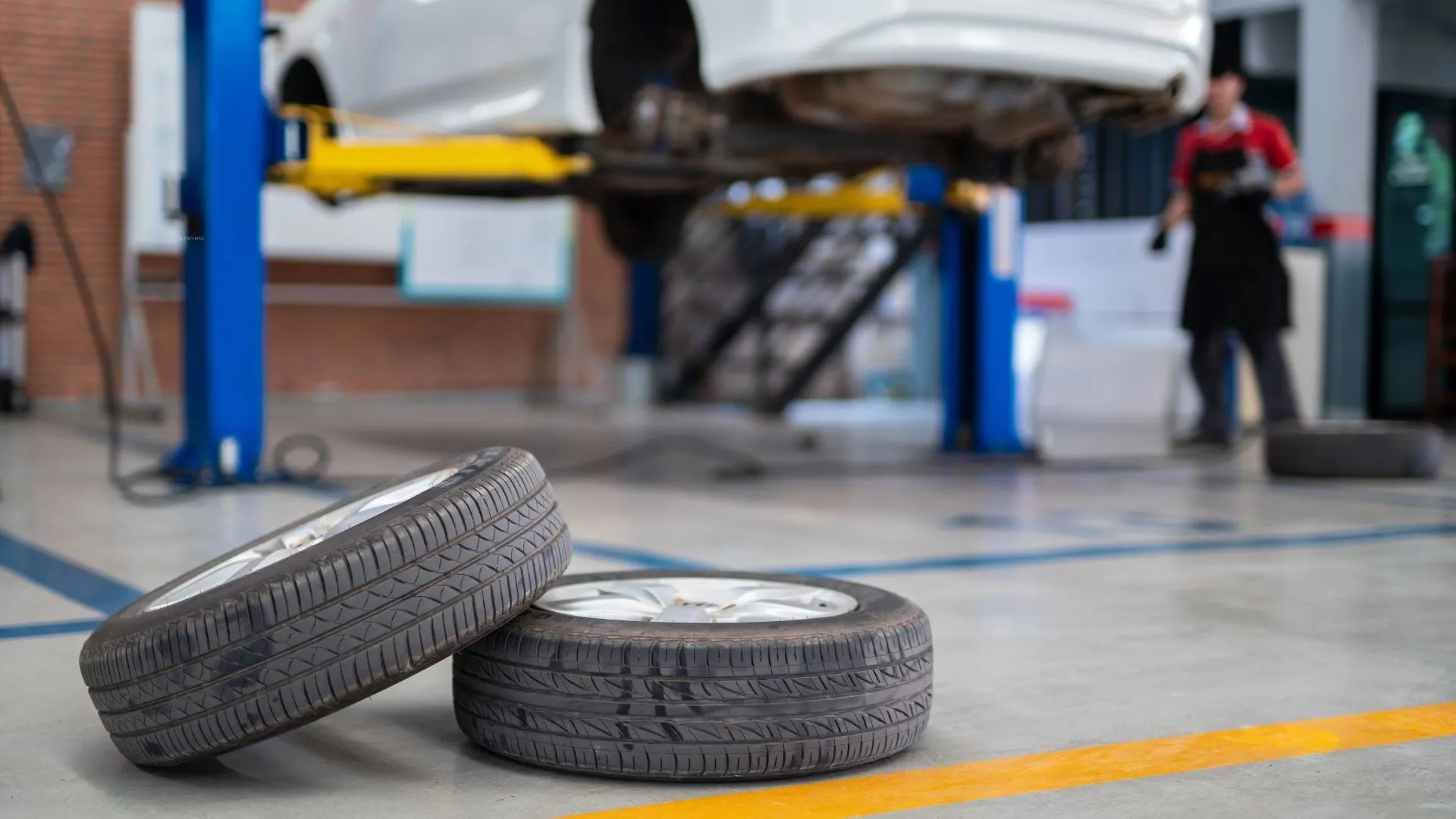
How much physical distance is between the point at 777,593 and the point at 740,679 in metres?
0.50

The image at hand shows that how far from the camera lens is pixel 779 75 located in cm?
407

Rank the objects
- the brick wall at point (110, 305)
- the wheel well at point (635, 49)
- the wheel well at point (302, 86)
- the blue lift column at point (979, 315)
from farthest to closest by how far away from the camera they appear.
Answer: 1. the brick wall at point (110, 305)
2. the blue lift column at point (979, 315)
3. the wheel well at point (302, 86)
4. the wheel well at point (635, 49)

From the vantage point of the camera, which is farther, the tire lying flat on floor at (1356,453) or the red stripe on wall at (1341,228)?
the red stripe on wall at (1341,228)

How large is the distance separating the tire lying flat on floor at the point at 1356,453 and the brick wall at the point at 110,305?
7121mm

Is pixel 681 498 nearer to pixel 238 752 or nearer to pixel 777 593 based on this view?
pixel 777 593

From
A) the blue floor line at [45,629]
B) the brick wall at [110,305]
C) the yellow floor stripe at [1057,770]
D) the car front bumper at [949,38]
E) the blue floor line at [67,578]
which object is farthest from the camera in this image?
the brick wall at [110,305]

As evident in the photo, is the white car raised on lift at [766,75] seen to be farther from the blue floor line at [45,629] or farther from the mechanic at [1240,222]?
the blue floor line at [45,629]

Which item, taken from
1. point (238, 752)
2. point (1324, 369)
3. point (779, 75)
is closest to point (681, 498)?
point (779, 75)

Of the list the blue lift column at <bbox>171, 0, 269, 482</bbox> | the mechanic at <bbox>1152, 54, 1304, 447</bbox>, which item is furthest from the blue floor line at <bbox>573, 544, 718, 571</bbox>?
the mechanic at <bbox>1152, 54, 1304, 447</bbox>

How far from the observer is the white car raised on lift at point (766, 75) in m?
3.80

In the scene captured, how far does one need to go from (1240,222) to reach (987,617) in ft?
14.1

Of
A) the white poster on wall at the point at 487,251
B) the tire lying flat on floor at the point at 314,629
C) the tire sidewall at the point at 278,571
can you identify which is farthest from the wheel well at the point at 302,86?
the tire lying flat on floor at the point at 314,629

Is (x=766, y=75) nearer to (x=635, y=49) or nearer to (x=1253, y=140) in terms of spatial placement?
(x=635, y=49)

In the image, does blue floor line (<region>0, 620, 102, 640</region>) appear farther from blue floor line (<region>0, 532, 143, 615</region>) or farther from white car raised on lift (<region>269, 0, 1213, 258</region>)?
→ white car raised on lift (<region>269, 0, 1213, 258</region>)
